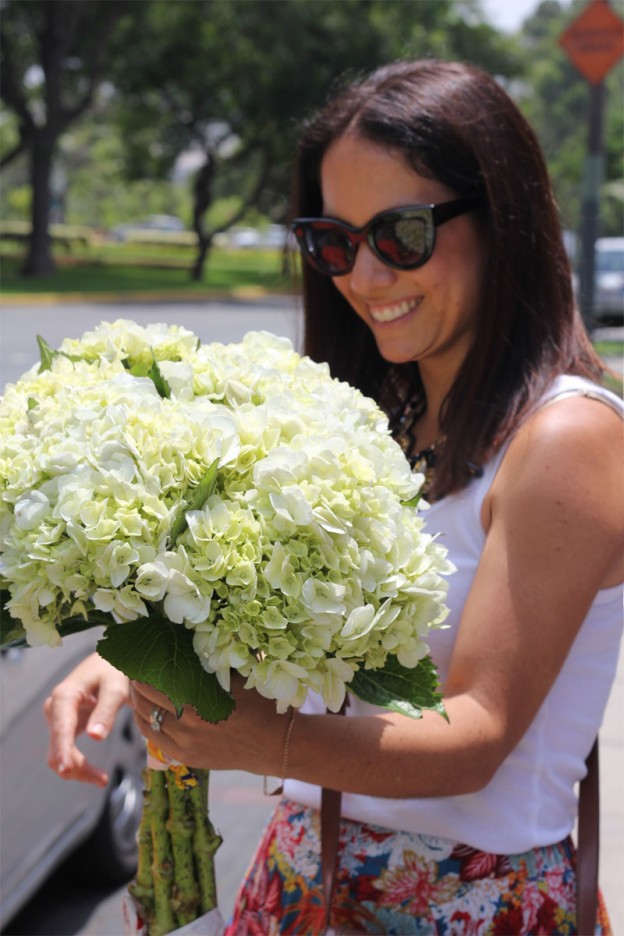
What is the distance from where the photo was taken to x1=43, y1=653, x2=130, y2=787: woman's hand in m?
2.05

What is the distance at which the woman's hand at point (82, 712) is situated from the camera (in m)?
2.05

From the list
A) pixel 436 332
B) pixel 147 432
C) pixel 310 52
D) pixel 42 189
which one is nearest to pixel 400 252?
pixel 436 332

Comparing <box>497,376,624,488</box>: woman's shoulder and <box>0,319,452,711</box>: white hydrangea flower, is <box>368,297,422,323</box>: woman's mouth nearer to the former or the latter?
<box>497,376,624,488</box>: woman's shoulder

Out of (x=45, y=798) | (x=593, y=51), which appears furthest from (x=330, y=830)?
(x=593, y=51)

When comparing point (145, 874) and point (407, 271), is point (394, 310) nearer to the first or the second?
point (407, 271)

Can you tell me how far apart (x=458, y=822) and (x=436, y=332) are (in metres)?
0.85

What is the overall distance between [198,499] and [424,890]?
2.77 ft

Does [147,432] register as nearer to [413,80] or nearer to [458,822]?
[458,822]

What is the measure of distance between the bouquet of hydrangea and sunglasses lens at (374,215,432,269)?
548 mm

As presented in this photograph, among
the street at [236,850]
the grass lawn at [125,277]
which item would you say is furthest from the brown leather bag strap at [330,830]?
the grass lawn at [125,277]

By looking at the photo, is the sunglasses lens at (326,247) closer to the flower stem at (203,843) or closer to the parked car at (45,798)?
the flower stem at (203,843)

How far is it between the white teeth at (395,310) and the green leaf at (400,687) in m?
0.75

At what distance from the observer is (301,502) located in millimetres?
1386

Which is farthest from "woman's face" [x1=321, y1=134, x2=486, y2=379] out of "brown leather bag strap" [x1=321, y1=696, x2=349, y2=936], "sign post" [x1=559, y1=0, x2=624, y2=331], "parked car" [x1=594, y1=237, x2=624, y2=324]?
"parked car" [x1=594, y1=237, x2=624, y2=324]
